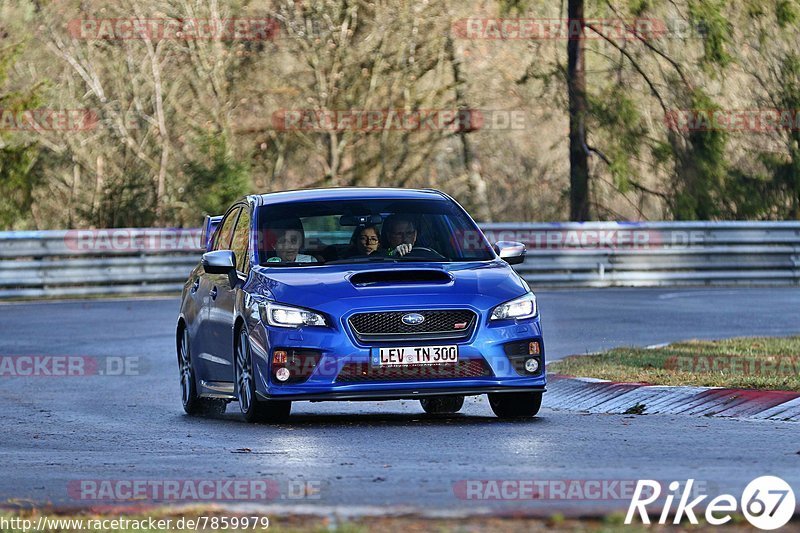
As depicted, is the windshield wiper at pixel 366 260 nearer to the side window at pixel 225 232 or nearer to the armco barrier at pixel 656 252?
the side window at pixel 225 232

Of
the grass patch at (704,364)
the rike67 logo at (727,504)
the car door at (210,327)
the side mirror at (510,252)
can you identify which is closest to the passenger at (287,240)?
the car door at (210,327)

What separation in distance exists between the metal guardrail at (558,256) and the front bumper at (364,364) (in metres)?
17.8

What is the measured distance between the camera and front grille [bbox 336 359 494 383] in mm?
10828

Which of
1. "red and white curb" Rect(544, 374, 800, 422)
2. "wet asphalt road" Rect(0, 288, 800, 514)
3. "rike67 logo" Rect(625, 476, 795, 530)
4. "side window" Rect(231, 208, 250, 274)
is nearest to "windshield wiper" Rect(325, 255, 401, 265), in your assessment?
"side window" Rect(231, 208, 250, 274)

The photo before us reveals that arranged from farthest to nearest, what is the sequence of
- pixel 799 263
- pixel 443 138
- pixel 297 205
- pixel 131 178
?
pixel 443 138
pixel 131 178
pixel 799 263
pixel 297 205

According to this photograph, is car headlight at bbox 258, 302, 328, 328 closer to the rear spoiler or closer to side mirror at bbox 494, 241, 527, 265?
side mirror at bbox 494, 241, 527, 265

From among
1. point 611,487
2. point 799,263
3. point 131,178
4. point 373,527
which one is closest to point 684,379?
point 611,487

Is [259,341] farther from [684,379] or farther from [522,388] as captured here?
[684,379]

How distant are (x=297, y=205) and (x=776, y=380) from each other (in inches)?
150

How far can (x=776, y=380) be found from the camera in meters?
12.8

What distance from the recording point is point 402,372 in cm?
1086

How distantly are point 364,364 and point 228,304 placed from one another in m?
1.62

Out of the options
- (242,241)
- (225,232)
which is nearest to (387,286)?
(242,241)

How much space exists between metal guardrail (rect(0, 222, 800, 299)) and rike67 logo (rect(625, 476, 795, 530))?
72.1ft
